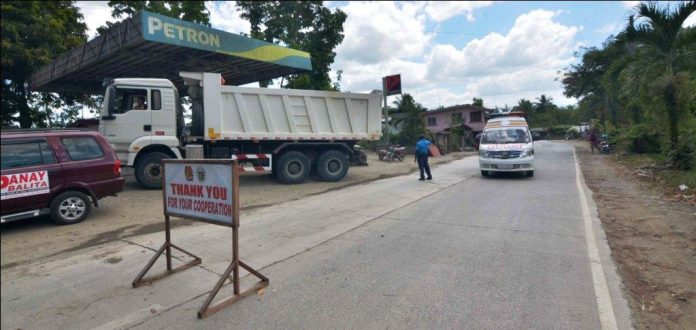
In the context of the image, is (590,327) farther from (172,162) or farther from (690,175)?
(690,175)

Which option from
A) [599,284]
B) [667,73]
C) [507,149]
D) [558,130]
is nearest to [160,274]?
[599,284]

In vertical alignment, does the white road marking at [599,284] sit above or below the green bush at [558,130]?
below

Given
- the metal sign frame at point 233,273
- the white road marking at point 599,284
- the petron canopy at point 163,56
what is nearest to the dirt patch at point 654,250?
the white road marking at point 599,284

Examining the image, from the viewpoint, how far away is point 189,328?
3.20m

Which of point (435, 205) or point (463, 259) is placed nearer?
point (463, 259)

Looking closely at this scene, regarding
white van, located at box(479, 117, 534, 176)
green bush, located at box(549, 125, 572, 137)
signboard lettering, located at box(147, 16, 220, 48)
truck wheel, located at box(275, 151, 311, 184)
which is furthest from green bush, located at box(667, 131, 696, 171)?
green bush, located at box(549, 125, 572, 137)

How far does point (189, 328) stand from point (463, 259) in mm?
3141

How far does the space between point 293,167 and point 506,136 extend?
23.8 ft

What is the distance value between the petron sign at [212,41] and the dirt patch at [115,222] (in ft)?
13.8

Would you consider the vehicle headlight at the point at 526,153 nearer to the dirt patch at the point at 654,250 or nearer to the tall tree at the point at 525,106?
the dirt patch at the point at 654,250

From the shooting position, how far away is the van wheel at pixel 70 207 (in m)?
6.29

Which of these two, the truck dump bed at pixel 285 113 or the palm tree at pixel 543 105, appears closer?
the truck dump bed at pixel 285 113

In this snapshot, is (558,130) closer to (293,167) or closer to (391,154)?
(391,154)

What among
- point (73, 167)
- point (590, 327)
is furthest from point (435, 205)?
point (73, 167)
